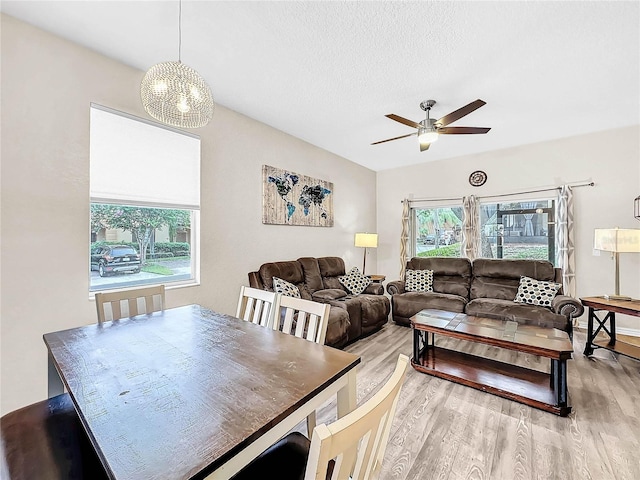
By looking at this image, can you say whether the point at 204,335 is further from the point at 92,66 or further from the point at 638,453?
the point at 638,453

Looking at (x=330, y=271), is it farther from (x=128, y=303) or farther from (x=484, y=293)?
(x=128, y=303)

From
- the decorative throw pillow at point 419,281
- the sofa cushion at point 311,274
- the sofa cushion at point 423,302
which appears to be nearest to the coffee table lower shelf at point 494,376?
the sofa cushion at point 423,302

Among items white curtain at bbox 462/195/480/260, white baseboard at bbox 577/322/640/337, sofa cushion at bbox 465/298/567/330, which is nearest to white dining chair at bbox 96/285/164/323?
sofa cushion at bbox 465/298/567/330

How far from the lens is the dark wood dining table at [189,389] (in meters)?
0.69

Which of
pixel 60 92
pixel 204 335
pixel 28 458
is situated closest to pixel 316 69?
pixel 60 92

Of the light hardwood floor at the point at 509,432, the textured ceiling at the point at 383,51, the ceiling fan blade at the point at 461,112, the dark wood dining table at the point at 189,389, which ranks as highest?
the textured ceiling at the point at 383,51

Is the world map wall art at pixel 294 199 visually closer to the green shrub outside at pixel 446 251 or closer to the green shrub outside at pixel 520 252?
the green shrub outside at pixel 446 251

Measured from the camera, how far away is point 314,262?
13.2ft

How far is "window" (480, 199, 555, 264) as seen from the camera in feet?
14.5

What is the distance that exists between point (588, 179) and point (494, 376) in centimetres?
341

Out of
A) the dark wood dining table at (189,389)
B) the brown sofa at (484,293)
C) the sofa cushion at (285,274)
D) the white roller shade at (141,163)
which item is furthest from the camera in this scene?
the sofa cushion at (285,274)

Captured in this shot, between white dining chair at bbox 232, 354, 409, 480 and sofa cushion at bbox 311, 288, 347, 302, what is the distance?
8.35ft

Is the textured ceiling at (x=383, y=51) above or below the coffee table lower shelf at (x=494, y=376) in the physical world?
above

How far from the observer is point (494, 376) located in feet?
7.98
